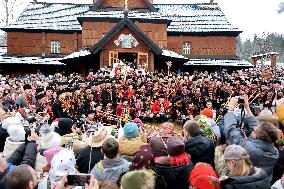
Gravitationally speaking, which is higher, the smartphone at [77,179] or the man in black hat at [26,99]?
the man in black hat at [26,99]

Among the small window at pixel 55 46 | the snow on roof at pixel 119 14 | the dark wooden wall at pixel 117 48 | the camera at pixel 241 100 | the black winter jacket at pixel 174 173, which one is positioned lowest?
the black winter jacket at pixel 174 173

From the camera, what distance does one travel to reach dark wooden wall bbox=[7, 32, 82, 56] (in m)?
36.6

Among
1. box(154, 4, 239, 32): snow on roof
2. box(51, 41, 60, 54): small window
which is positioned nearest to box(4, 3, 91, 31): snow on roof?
box(51, 41, 60, 54): small window

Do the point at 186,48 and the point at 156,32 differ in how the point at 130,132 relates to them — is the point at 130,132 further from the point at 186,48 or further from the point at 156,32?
the point at 186,48

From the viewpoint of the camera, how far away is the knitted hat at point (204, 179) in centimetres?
455

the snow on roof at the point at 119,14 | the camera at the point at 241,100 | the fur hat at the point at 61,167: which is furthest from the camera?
the snow on roof at the point at 119,14

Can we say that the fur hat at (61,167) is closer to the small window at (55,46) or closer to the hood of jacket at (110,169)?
the hood of jacket at (110,169)

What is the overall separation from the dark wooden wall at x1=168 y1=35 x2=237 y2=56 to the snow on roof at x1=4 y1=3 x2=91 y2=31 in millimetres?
9260

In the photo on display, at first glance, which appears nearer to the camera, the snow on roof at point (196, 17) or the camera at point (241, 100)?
the camera at point (241, 100)

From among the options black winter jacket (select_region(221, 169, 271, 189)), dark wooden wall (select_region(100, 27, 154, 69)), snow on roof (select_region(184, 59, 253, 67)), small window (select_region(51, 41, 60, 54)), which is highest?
small window (select_region(51, 41, 60, 54))

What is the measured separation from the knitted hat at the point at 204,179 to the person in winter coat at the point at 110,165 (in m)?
1.02

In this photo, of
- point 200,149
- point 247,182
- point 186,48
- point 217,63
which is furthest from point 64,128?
point 186,48

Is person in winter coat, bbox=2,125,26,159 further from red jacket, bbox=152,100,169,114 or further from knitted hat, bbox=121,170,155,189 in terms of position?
red jacket, bbox=152,100,169,114

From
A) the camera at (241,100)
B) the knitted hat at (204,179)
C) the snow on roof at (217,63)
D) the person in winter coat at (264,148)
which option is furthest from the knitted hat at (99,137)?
the snow on roof at (217,63)
